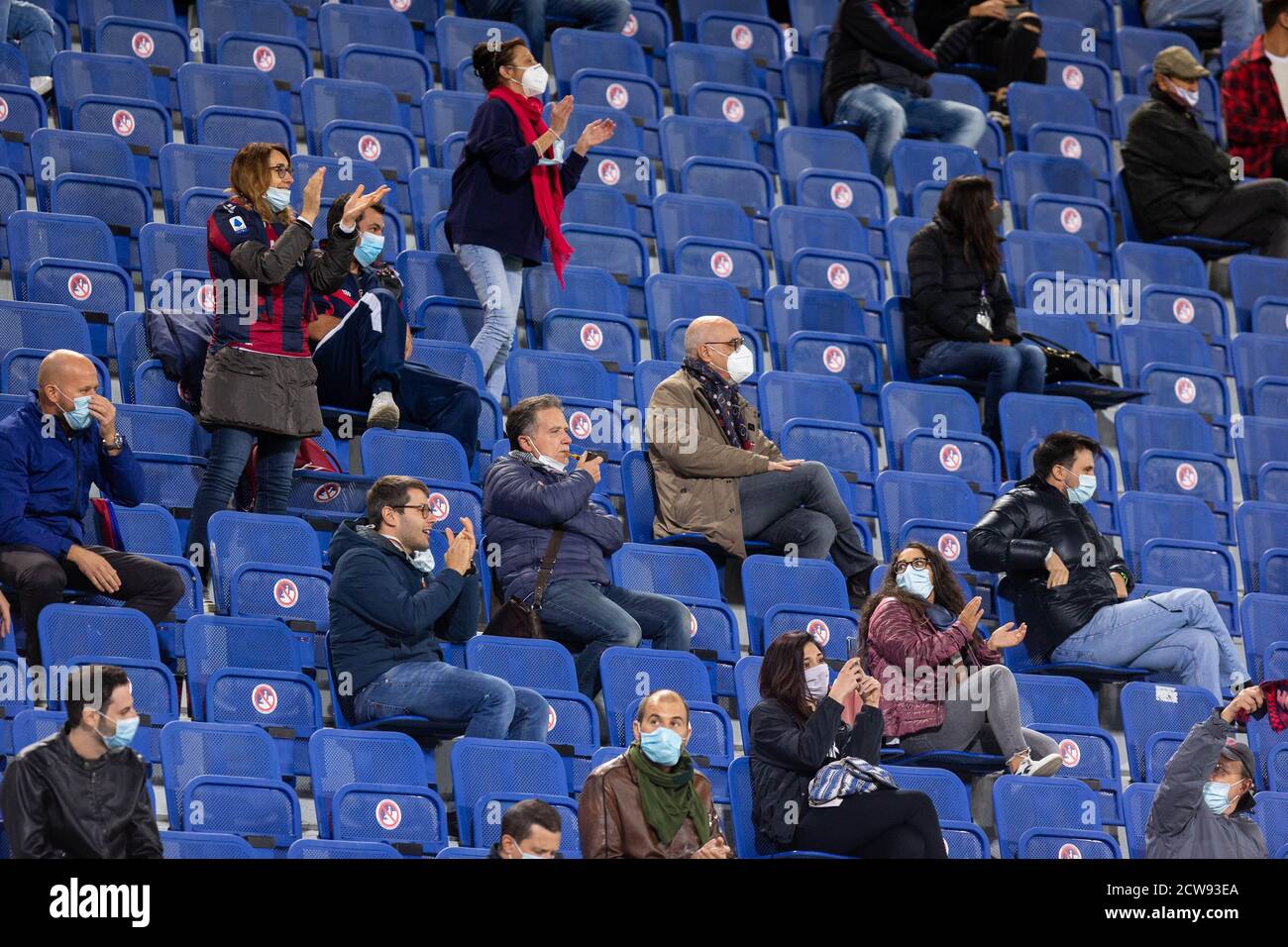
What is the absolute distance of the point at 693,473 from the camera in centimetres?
713

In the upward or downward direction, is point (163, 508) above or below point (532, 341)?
below

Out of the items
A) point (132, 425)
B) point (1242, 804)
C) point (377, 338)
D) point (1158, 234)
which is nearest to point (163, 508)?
point (132, 425)

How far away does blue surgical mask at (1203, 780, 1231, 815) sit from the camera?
6.46m

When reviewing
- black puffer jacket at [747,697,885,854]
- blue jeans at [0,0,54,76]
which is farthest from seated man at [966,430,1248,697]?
blue jeans at [0,0,54,76]

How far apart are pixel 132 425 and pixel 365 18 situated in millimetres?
3002

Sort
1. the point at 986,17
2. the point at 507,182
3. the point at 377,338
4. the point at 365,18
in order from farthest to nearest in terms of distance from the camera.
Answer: the point at 986,17, the point at 365,18, the point at 507,182, the point at 377,338

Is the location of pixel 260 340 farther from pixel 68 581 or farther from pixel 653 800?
pixel 653 800

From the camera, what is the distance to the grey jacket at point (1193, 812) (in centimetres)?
636

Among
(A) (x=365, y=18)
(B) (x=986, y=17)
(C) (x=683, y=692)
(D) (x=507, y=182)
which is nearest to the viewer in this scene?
(C) (x=683, y=692)

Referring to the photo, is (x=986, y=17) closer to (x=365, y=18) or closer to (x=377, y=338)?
(x=365, y=18)

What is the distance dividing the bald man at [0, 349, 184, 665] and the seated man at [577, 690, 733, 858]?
4.60ft

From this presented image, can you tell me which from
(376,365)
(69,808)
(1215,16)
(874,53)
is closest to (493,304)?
(376,365)

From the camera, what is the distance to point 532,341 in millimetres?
8039

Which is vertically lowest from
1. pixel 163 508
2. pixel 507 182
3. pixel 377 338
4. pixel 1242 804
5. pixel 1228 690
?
pixel 1242 804
